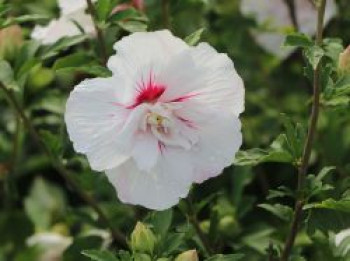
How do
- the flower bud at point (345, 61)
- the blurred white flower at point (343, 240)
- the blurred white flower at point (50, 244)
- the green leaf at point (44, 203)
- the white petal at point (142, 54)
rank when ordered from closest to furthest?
the white petal at point (142, 54) → the flower bud at point (345, 61) → the blurred white flower at point (343, 240) → the blurred white flower at point (50, 244) → the green leaf at point (44, 203)

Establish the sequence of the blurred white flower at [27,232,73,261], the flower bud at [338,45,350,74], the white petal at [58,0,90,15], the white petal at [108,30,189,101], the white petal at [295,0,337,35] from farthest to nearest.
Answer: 1. the white petal at [295,0,337,35]
2. the blurred white flower at [27,232,73,261]
3. the white petal at [58,0,90,15]
4. the flower bud at [338,45,350,74]
5. the white petal at [108,30,189,101]

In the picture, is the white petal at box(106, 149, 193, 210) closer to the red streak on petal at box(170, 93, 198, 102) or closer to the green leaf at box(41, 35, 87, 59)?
the red streak on petal at box(170, 93, 198, 102)

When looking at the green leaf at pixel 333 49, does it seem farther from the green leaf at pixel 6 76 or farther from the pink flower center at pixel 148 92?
the green leaf at pixel 6 76

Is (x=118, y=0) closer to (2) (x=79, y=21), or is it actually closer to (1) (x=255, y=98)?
(2) (x=79, y=21)

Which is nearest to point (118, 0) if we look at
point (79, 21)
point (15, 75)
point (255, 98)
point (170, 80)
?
point (79, 21)

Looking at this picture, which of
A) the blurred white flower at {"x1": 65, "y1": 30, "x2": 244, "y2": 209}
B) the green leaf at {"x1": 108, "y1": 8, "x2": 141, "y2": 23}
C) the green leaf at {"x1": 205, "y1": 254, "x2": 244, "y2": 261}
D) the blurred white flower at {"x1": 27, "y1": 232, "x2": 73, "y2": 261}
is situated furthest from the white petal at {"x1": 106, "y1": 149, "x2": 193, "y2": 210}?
the blurred white flower at {"x1": 27, "y1": 232, "x2": 73, "y2": 261}

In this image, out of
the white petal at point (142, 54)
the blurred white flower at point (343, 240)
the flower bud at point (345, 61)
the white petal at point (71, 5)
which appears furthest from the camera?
the white petal at point (71, 5)

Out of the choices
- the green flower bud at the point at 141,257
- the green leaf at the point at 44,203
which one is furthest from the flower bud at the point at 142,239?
the green leaf at the point at 44,203

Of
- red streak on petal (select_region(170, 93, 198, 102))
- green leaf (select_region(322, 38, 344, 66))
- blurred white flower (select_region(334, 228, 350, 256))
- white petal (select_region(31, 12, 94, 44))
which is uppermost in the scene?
green leaf (select_region(322, 38, 344, 66))
